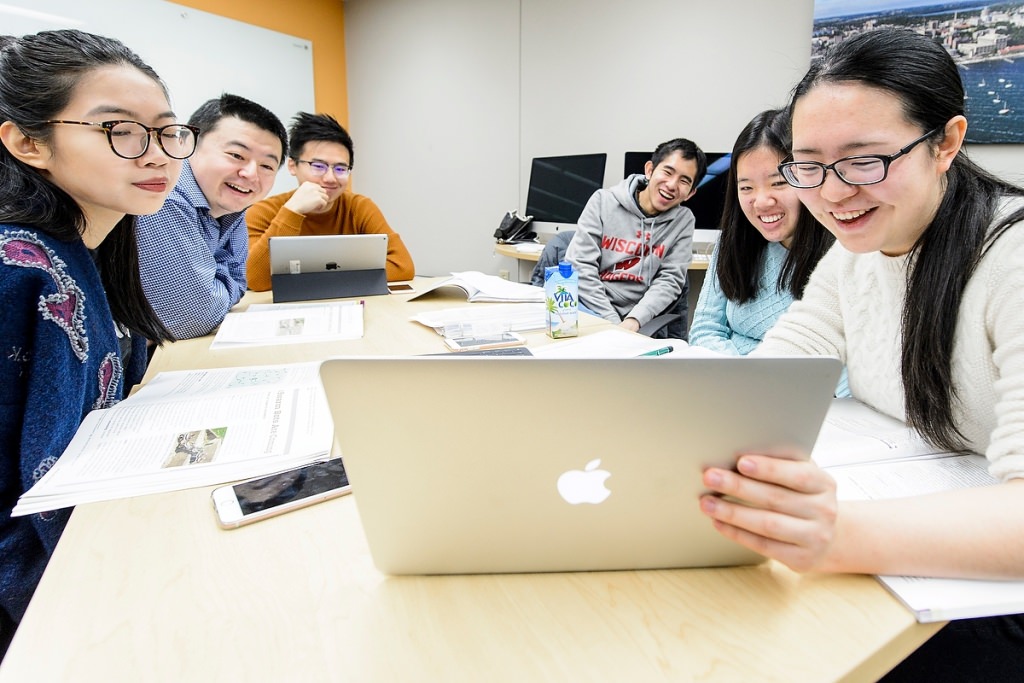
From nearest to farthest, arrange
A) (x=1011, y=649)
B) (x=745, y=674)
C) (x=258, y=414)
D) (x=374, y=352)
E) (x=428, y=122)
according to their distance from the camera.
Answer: (x=745, y=674) → (x=1011, y=649) → (x=258, y=414) → (x=374, y=352) → (x=428, y=122)

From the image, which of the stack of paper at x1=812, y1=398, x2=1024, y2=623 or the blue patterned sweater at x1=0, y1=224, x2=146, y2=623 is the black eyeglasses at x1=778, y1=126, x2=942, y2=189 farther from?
the blue patterned sweater at x1=0, y1=224, x2=146, y2=623

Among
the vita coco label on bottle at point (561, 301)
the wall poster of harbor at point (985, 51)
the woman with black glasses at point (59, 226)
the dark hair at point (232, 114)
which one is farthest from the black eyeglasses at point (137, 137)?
the wall poster of harbor at point (985, 51)

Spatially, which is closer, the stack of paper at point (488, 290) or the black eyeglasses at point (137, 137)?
the black eyeglasses at point (137, 137)

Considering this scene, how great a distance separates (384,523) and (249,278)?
1803mm

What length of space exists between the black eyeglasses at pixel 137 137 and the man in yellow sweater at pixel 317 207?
978 millimetres

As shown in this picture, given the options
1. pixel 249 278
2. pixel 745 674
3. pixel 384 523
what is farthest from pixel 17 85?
pixel 745 674

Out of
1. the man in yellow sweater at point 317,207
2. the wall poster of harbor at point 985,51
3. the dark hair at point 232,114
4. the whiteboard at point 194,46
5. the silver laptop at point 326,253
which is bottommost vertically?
the silver laptop at point 326,253

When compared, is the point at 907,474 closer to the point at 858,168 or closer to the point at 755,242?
the point at 858,168

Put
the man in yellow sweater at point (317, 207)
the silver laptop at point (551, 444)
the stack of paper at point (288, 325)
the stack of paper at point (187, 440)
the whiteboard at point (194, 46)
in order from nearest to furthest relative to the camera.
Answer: the silver laptop at point (551, 444) < the stack of paper at point (187, 440) < the stack of paper at point (288, 325) < the man in yellow sweater at point (317, 207) < the whiteboard at point (194, 46)

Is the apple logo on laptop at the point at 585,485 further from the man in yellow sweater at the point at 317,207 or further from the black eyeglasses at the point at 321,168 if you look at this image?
the black eyeglasses at the point at 321,168

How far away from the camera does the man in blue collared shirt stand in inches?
57.9

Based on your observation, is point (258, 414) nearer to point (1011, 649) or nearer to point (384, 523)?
point (384, 523)

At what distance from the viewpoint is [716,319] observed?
1.84 metres

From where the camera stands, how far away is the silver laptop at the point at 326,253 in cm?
187
